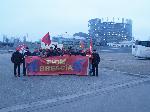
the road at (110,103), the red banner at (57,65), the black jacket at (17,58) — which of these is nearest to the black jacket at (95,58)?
the red banner at (57,65)

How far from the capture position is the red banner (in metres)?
22.6

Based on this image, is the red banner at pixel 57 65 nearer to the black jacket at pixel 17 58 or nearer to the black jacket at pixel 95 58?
the black jacket at pixel 95 58

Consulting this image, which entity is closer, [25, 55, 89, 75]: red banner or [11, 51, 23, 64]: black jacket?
[11, 51, 23, 64]: black jacket

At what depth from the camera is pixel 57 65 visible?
22.9 metres

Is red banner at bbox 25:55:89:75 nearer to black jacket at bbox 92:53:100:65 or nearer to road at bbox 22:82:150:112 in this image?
black jacket at bbox 92:53:100:65

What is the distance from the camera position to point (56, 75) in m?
22.8

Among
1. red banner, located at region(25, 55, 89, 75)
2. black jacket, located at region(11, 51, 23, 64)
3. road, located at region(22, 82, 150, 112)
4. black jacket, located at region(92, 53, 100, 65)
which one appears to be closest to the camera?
road, located at region(22, 82, 150, 112)

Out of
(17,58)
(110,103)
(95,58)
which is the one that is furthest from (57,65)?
(110,103)

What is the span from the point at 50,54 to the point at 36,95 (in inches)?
382

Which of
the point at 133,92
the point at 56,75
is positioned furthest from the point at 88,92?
the point at 56,75

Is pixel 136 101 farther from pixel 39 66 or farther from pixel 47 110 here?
pixel 39 66

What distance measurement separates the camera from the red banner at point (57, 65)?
22.6 metres

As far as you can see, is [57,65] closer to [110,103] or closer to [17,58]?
[17,58]

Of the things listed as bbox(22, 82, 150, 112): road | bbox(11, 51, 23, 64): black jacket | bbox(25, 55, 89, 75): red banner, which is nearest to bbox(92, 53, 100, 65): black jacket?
bbox(25, 55, 89, 75): red banner
